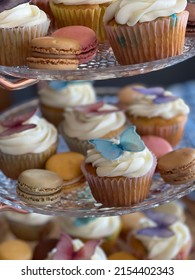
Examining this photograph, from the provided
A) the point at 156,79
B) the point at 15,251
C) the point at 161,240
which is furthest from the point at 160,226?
the point at 156,79

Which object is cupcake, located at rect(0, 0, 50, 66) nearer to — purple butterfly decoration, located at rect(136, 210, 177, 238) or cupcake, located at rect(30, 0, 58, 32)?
cupcake, located at rect(30, 0, 58, 32)

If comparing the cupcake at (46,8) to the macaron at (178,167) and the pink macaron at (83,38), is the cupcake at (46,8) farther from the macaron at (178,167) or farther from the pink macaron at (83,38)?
the macaron at (178,167)

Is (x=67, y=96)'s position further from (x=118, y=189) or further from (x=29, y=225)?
(x=118, y=189)

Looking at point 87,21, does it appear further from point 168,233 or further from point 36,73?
point 168,233

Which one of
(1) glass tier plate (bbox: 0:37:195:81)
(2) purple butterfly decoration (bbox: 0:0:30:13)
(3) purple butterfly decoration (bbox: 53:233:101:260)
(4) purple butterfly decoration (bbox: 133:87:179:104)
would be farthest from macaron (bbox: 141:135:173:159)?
(2) purple butterfly decoration (bbox: 0:0:30:13)

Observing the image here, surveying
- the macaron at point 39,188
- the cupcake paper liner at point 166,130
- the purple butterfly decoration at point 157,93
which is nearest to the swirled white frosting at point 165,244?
the cupcake paper liner at point 166,130

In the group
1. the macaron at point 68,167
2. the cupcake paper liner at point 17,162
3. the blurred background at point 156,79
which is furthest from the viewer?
the blurred background at point 156,79
